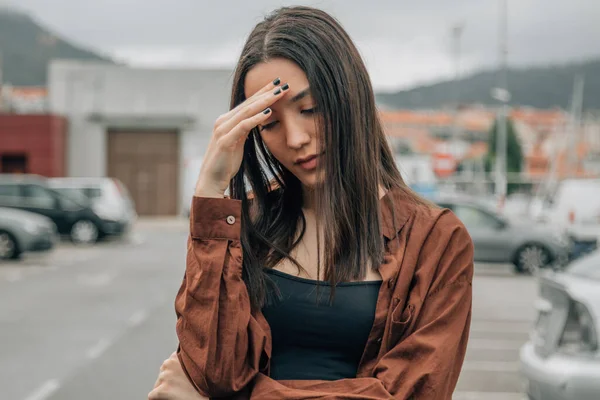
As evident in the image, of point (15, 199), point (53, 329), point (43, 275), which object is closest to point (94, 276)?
point (43, 275)

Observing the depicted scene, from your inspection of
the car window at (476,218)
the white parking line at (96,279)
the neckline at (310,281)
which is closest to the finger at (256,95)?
the neckline at (310,281)

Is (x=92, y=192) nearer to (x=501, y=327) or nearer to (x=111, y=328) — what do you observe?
(x=111, y=328)

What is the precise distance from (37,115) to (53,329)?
31413mm

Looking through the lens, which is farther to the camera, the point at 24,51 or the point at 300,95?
the point at 24,51

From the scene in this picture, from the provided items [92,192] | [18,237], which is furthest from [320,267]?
[92,192]

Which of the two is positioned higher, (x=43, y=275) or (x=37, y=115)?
(x=37, y=115)

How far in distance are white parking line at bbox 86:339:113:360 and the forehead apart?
734cm

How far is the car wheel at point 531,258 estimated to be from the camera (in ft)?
62.9

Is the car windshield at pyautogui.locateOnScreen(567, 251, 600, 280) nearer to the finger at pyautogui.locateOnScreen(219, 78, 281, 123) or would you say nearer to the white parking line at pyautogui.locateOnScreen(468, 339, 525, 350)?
the finger at pyautogui.locateOnScreen(219, 78, 281, 123)

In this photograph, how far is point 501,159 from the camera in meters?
40.3

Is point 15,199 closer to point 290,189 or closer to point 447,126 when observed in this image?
point 290,189

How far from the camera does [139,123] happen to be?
4394 cm

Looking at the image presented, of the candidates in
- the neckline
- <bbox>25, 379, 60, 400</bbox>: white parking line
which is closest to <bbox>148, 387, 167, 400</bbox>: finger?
the neckline

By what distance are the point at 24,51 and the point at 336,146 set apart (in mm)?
131908
